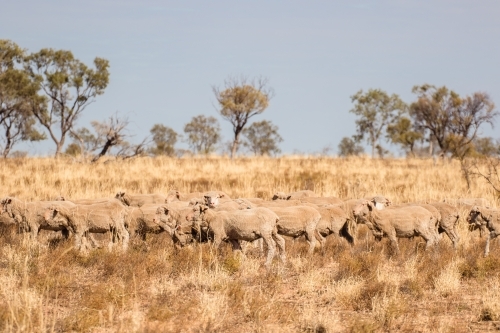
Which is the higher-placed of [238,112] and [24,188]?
[238,112]

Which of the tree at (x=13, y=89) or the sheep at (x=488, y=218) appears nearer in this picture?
the sheep at (x=488, y=218)

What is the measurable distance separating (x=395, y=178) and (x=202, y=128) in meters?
65.6

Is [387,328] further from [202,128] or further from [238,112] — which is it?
[202,128]

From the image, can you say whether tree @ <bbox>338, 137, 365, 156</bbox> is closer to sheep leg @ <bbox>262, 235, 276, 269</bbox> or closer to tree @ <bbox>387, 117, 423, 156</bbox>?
tree @ <bbox>387, 117, 423, 156</bbox>

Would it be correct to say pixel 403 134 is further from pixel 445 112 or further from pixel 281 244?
pixel 281 244

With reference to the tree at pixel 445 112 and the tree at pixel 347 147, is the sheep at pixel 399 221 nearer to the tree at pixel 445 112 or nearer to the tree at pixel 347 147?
the tree at pixel 445 112

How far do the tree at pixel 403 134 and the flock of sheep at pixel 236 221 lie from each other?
5856cm

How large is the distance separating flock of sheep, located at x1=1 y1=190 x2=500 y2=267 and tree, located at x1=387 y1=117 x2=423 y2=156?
5856 centimetres

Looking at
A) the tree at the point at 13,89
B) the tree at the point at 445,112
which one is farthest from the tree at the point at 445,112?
the tree at the point at 13,89

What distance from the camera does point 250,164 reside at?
3447cm

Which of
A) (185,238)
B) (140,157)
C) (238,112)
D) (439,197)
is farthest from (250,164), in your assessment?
(185,238)

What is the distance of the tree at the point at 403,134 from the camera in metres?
74.1

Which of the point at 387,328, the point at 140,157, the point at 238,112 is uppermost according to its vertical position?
the point at 238,112

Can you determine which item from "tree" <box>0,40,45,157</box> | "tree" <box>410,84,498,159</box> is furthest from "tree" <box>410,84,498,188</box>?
"tree" <box>0,40,45,157</box>
